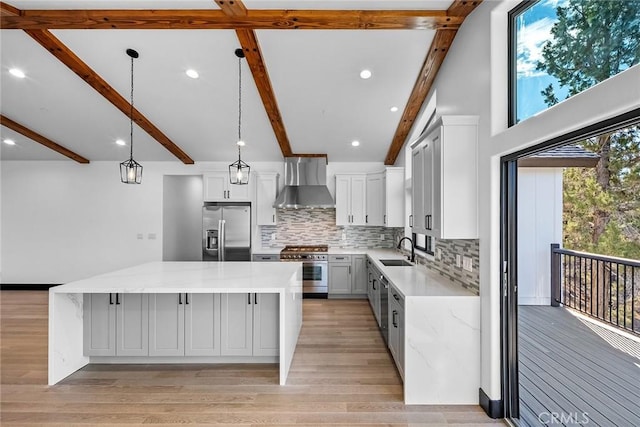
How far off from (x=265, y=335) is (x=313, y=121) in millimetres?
3245

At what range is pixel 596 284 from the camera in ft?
11.9

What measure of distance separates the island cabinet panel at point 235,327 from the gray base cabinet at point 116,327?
0.78 metres

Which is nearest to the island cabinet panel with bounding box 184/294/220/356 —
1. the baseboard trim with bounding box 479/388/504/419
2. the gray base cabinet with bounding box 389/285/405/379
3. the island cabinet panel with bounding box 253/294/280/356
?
the island cabinet panel with bounding box 253/294/280/356

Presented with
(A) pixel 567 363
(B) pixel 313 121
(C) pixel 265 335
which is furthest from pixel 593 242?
(B) pixel 313 121

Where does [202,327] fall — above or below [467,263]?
below

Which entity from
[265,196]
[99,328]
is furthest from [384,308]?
[265,196]

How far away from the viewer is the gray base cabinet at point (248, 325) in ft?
9.86

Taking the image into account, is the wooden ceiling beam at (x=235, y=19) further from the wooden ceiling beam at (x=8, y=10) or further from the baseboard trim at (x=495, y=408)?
the baseboard trim at (x=495, y=408)

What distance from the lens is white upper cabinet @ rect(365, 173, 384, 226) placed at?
573 centimetres

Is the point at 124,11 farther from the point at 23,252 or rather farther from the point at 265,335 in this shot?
the point at 23,252

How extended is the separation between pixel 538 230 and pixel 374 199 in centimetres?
265

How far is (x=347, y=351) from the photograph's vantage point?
3.34 m
